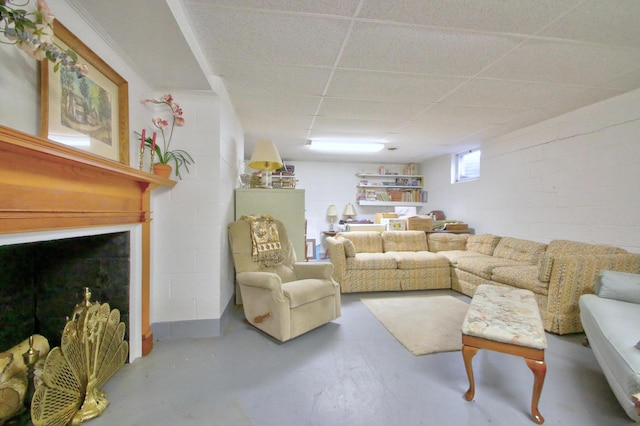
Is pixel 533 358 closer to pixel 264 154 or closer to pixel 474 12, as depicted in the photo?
pixel 474 12

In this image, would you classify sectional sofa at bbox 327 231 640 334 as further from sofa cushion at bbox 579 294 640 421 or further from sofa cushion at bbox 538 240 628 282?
sofa cushion at bbox 579 294 640 421

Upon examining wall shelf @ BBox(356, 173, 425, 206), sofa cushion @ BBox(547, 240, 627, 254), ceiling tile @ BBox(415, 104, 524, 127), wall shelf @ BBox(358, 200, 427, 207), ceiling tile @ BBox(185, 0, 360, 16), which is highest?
ceiling tile @ BBox(185, 0, 360, 16)

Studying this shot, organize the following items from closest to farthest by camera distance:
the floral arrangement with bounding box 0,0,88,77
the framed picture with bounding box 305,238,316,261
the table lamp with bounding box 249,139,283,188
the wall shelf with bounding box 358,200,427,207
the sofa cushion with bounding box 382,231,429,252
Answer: the floral arrangement with bounding box 0,0,88,77 → the table lamp with bounding box 249,139,283,188 → the sofa cushion with bounding box 382,231,429,252 → the framed picture with bounding box 305,238,316,261 → the wall shelf with bounding box 358,200,427,207

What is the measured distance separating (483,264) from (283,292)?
265 cm

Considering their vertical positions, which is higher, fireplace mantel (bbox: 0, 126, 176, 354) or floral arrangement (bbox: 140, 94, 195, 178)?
floral arrangement (bbox: 140, 94, 195, 178)

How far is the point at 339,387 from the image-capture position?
1645mm

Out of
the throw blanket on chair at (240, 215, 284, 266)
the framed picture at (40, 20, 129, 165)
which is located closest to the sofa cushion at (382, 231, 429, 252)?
the throw blanket on chair at (240, 215, 284, 266)

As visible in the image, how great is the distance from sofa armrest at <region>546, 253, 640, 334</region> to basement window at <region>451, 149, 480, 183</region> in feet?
8.06

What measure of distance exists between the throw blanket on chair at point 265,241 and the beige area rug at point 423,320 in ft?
4.25

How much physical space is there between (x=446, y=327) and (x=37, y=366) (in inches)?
114

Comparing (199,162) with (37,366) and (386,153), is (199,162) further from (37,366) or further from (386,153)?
(386,153)

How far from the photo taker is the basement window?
4.70 meters

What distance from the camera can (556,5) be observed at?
1.48m

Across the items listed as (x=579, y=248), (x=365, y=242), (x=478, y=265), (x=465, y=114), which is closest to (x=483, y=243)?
(x=478, y=265)
